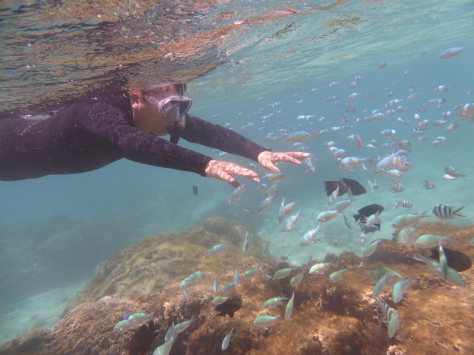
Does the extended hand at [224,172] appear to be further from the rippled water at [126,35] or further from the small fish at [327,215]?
the rippled water at [126,35]

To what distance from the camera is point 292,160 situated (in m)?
3.38

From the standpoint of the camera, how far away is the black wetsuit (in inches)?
94.5

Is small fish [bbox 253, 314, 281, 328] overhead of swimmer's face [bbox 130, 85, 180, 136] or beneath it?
beneath

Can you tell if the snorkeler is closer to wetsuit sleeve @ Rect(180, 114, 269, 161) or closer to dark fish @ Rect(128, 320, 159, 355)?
wetsuit sleeve @ Rect(180, 114, 269, 161)

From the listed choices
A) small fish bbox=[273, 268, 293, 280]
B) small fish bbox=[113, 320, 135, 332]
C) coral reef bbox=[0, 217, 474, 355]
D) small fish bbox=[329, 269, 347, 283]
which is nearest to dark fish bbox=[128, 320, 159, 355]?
coral reef bbox=[0, 217, 474, 355]

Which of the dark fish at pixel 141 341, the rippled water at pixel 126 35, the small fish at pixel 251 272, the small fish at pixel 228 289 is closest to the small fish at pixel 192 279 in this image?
the small fish at pixel 228 289

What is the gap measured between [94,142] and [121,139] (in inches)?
40.2

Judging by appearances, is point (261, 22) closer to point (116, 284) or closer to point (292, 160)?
point (292, 160)

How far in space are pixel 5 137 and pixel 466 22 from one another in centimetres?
3829

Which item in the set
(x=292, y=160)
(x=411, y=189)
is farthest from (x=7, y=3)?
(x=411, y=189)

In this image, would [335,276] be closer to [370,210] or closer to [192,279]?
[370,210]

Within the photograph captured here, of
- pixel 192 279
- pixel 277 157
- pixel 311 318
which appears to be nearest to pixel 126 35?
pixel 277 157

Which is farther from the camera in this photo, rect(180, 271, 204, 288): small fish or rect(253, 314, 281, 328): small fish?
rect(180, 271, 204, 288): small fish

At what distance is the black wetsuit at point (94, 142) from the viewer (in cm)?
240
